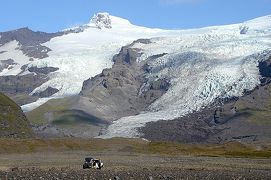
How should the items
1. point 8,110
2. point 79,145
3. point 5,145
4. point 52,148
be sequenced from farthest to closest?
point 8,110, point 79,145, point 52,148, point 5,145

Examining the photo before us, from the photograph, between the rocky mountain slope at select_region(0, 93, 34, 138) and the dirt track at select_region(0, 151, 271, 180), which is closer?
the dirt track at select_region(0, 151, 271, 180)

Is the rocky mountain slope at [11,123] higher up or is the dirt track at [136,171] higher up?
the rocky mountain slope at [11,123]

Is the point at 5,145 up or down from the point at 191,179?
up

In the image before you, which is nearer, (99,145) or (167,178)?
(167,178)

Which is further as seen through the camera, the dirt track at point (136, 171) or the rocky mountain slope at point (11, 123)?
the rocky mountain slope at point (11, 123)

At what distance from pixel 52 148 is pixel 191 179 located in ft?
321

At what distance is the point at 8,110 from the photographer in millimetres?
189500

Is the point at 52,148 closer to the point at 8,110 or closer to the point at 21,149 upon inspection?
the point at 21,149

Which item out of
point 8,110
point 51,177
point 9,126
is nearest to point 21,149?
point 9,126

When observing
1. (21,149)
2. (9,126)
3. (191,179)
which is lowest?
(191,179)

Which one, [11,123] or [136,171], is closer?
[136,171]

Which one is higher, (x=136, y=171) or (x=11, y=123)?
(x=11, y=123)

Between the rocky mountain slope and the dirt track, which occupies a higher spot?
the rocky mountain slope

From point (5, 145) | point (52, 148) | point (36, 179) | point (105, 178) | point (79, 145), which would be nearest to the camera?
point (36, 179)
